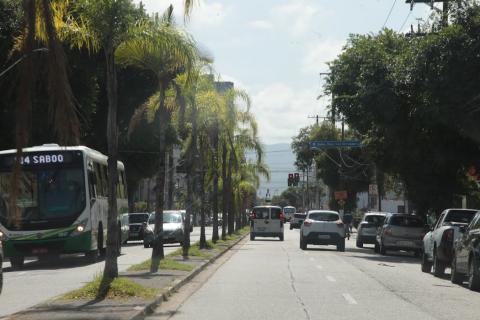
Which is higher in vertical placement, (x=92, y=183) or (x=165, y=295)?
(x=92, y=183)

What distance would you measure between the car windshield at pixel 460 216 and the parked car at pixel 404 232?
7.65 meters

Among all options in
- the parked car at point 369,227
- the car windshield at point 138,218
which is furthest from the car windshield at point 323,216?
the car windshield at point 138,218

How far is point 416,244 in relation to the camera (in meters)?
32.0

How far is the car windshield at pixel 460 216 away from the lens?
23.7 metres

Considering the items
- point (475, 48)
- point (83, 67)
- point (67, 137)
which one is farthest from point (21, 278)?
point (83, 67)

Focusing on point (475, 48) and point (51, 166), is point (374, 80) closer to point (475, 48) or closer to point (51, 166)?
point (475, 48)

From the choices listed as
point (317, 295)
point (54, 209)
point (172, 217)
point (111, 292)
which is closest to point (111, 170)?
point (111, 292)

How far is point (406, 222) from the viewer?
32.1 metres

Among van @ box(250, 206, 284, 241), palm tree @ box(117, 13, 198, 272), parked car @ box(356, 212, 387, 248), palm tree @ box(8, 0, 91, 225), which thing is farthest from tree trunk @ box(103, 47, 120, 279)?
van @ box(250, 206, 284, 241)

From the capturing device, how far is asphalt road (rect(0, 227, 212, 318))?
15.3 meters

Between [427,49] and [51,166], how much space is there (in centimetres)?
1369

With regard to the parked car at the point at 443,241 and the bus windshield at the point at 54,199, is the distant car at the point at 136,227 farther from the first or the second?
the parked car at the point at 443,241

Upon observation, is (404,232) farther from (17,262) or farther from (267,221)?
(267,221)

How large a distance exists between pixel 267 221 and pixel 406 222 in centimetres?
1688
